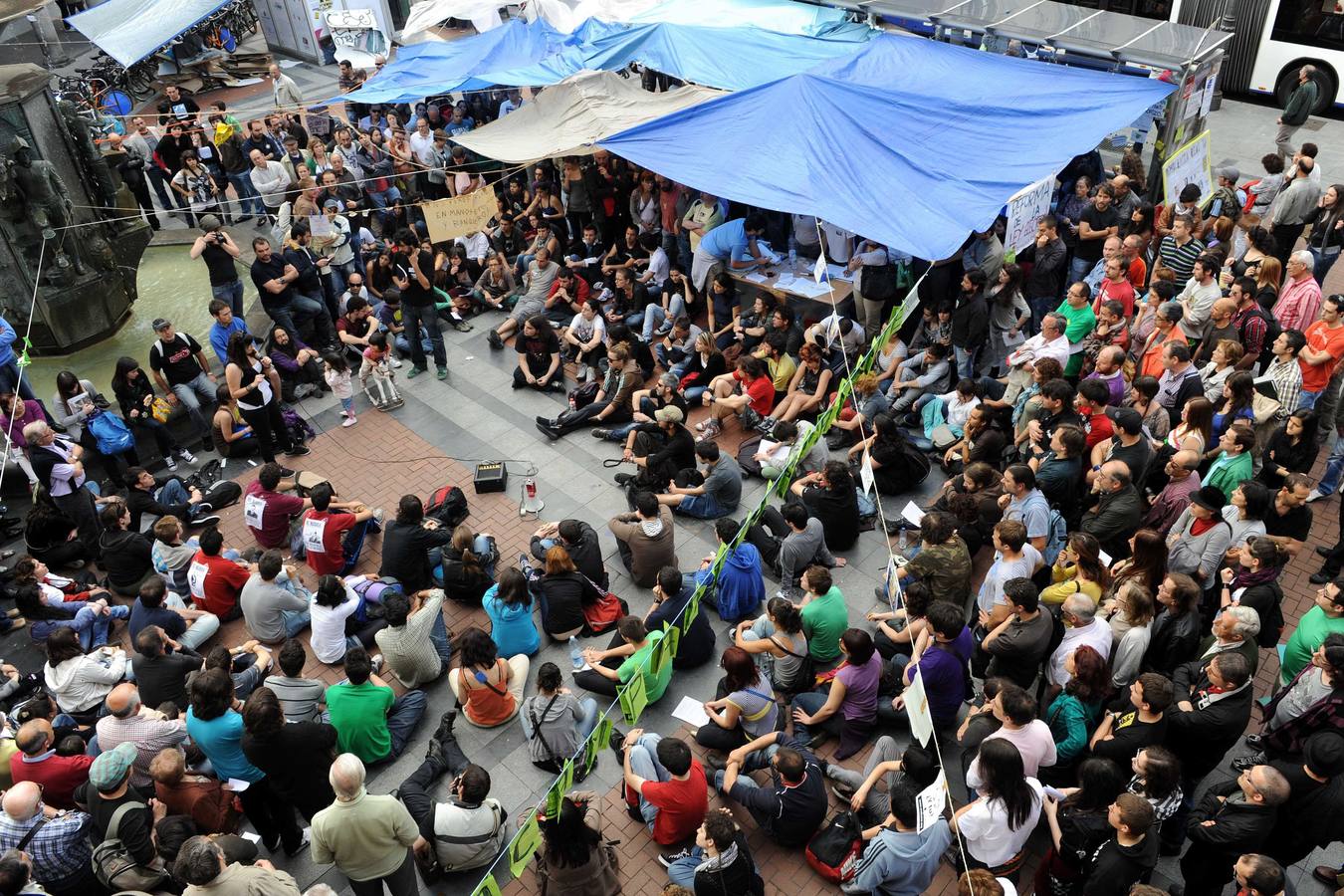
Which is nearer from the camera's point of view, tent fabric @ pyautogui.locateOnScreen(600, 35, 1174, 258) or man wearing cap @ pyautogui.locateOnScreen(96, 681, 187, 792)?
man wearing cap @ pyautogui.locateOnScreen(96, 681, 187, 792)

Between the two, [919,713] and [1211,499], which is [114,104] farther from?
[1211,499]

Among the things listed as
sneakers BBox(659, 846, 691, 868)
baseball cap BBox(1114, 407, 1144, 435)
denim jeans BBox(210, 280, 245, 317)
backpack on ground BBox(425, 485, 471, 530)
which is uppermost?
baseball cap BBox(1114, 407, 1144, 435)

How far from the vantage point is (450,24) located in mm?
20344

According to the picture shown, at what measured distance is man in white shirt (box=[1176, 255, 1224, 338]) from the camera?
897 centimetres

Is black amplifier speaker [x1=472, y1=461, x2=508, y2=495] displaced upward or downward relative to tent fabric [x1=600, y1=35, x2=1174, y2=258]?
downward

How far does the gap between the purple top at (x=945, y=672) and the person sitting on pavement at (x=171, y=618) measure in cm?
583

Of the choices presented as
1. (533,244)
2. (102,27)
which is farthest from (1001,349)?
(102,27)

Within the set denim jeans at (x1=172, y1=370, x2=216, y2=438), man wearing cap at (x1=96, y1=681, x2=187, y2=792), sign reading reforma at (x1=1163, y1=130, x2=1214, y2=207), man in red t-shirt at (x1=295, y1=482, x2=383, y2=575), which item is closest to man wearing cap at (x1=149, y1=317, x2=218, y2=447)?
denim jeans at (x1=172, y1=370, x2=216, y2=438)

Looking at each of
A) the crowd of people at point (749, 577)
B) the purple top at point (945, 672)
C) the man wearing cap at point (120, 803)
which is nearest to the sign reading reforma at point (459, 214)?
the crowd of people at point (749, 577)

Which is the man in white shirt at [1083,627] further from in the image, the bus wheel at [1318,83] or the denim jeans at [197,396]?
the bus wheel at [1318,83]

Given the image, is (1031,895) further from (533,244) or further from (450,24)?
(450,24)

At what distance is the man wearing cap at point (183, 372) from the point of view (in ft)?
36.2

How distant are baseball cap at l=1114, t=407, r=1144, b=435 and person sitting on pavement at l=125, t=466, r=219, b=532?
8.60 metres

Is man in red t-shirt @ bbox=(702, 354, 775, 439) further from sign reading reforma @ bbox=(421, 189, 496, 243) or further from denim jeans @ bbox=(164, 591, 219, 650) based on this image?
denim jeans @ bbox=(164, 591, 219, 650)
